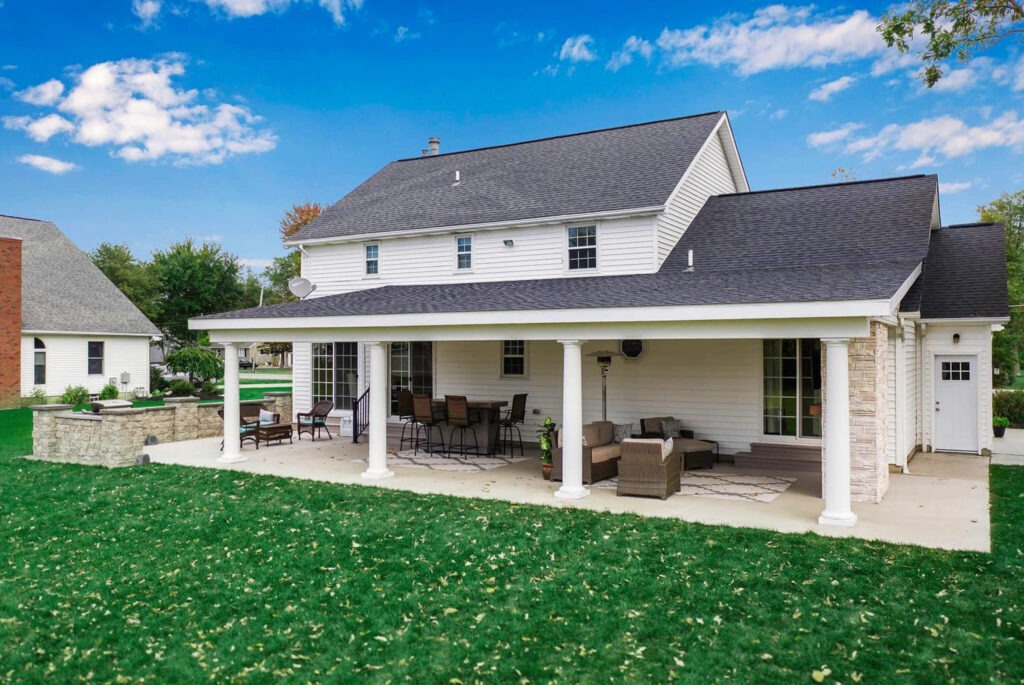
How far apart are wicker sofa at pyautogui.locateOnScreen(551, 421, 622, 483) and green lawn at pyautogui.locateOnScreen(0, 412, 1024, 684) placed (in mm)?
1787

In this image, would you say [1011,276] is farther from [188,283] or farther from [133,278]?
[133,278]

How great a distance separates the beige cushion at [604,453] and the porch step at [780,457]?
2.66m

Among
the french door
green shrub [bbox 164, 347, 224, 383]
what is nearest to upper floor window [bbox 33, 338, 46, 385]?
green shrub [bbox 164, 347, 224, 383]

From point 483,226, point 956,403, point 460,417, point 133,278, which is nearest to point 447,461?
point 460,417

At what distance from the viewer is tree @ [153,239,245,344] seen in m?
39.8

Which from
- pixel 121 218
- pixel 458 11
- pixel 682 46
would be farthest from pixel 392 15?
pixel 121 218

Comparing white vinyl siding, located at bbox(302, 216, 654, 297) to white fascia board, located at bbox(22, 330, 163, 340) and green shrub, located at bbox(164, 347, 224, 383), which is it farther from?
green shrub, located at bbox(164, 347, 224, 383)

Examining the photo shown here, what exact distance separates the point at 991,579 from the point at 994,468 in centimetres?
721

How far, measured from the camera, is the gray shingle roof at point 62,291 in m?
26.9

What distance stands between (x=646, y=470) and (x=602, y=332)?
206 centimetres

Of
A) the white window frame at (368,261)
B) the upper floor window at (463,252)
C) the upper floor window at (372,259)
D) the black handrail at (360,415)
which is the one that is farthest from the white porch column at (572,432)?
the upper floor window at (372,259)

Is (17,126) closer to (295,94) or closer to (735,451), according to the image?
(295,94)

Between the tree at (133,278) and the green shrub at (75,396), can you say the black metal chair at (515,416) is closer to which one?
the green shrub at (75,396)

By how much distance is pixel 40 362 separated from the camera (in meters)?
26.2
